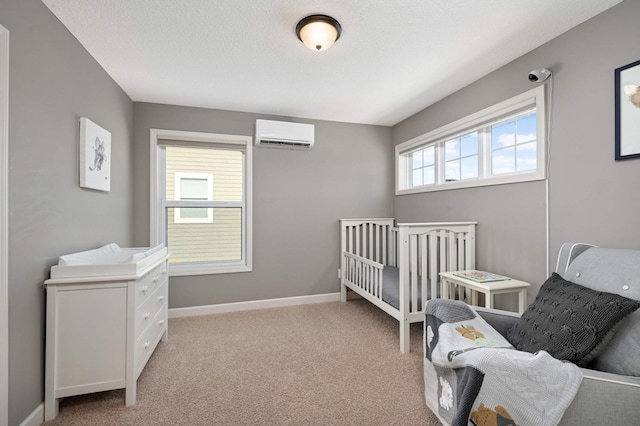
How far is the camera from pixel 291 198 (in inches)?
137

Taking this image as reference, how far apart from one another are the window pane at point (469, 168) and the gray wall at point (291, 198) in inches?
45.3

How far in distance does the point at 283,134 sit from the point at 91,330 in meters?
2.40

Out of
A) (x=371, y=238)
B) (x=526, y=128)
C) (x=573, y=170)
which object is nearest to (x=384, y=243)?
(x=371, y=238)

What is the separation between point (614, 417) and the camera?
0.90m

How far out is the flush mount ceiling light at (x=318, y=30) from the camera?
169cm

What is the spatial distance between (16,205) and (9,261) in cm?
27

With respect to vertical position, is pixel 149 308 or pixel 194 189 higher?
pixel 194 189

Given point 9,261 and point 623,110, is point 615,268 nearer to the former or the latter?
point 623,110

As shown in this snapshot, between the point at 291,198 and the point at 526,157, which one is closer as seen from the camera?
the point at 526,157

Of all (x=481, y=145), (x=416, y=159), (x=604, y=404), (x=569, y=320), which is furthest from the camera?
(x=416, y=159)

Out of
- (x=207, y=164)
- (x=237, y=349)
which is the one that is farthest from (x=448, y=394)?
(x=207, y=164)

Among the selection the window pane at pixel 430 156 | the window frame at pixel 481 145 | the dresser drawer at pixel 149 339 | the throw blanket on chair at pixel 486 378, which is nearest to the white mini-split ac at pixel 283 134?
the window frame at pixel 481 145

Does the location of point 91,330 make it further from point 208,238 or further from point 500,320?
point 500,320

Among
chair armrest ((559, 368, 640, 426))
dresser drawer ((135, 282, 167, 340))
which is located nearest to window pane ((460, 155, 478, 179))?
chair armrest ((559, 368, 640, 426))
